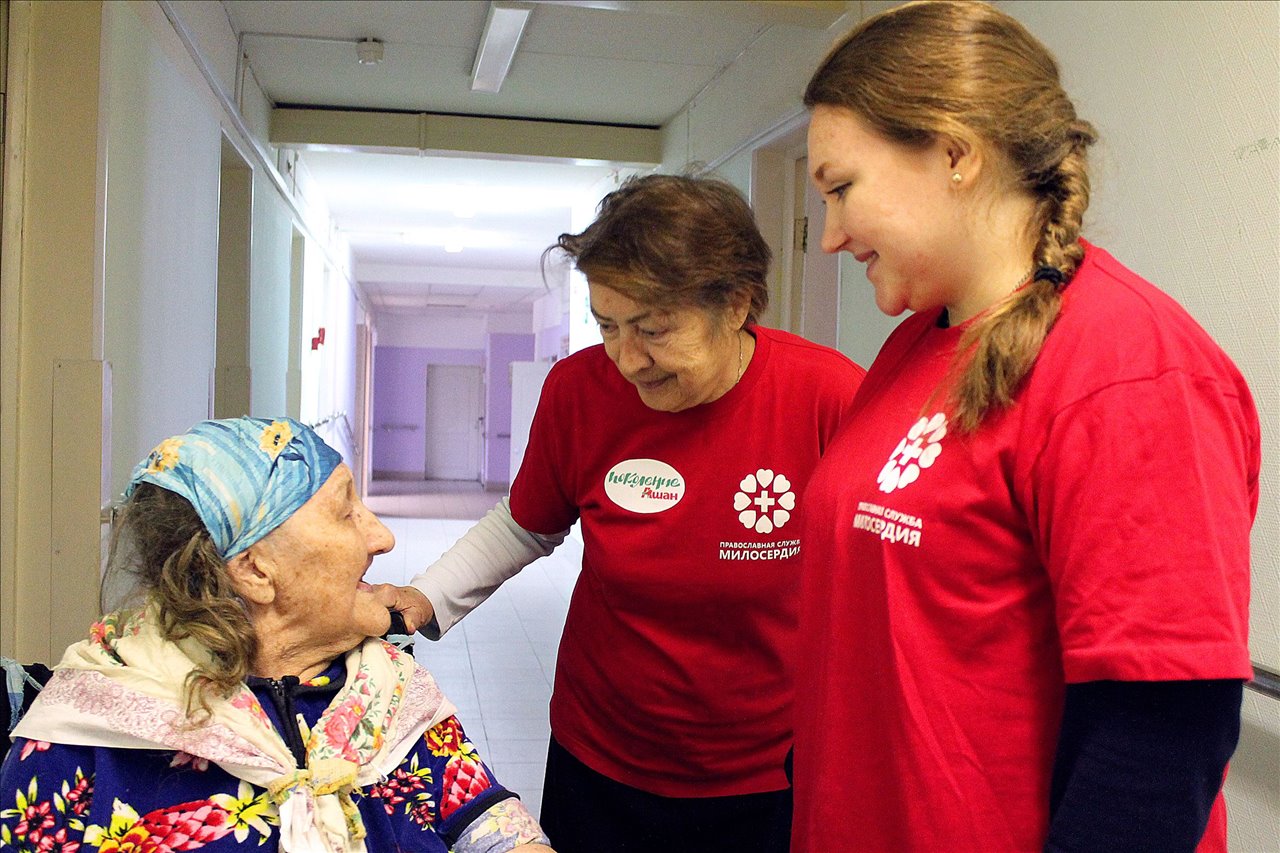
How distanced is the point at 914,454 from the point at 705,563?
2.14 ft

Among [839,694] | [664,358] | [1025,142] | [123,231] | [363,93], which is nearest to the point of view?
[1025,142]

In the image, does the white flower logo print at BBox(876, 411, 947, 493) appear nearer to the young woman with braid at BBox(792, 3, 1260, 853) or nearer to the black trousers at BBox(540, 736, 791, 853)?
the young woman with braid at BBox(792, 3, 1260, 853)

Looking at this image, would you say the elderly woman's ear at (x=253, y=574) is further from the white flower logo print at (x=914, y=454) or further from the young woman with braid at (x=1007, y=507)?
the white flower logo print at (x=914, y=454)

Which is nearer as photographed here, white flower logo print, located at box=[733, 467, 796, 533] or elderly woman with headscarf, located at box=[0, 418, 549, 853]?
elderly woman with headscarf, located at box=[0, 418, 549, 853]

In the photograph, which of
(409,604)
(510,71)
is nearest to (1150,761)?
(409,604)

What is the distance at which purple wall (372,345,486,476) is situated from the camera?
63.4 ft

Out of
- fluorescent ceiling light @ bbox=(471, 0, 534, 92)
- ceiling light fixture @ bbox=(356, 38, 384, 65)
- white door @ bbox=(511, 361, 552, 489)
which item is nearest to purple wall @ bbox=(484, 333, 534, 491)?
white door @ bbox=(511, 361, 552, 489)

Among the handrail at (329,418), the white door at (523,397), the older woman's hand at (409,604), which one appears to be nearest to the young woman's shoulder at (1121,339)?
the older woman's hand at (409,604)

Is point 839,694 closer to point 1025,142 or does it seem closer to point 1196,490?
point 1196,490

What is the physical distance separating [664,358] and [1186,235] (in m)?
1.06

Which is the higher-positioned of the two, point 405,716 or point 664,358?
point 664,358

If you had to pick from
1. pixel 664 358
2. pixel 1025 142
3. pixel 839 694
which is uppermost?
pixel 1025 142

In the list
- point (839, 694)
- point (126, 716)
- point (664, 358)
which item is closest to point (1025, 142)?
point (839, 694)

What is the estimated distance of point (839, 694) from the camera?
41.4 inches
